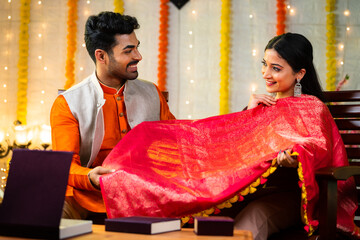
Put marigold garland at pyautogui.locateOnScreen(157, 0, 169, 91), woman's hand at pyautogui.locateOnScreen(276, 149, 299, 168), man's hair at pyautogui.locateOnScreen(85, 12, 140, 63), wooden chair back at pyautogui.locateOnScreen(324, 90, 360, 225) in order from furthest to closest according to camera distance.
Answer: marigold garland at pyautogui.locateOnScreen(157, 0, 169, 91) → wooden chair back at pyautogui.locateOnScreen(324, 90, 360, 225) → man's hair at pyautogui.locateOnScreen(85, 12, 140, 63) → woman's hand at pyautogui.locateOnScreen(276, 149, 299, 168)

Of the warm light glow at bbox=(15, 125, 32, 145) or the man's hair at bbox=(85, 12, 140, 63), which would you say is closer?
the man's hair at bbox=(85, 12, 140, 63)

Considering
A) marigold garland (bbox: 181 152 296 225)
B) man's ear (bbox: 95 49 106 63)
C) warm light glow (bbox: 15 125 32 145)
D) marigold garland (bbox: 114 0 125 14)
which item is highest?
marigold garland (bbox: 114 0 125 14)

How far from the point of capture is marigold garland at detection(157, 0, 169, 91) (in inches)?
207

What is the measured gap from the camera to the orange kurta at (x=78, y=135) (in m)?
2.45

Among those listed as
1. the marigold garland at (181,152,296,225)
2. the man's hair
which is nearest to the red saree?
the marigold garland at (181,152,296,225)

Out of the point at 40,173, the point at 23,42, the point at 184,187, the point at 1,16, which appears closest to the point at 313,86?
the point at 184,187

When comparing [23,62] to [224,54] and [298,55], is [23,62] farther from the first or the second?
[298,55]

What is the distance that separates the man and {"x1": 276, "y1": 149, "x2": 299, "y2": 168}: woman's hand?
103 centimetres

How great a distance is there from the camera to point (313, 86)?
2682 millimetres

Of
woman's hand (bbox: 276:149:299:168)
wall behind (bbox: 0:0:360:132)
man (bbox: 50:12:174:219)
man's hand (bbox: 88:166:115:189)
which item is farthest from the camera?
wall behind (bbox: 0:0:360:132)

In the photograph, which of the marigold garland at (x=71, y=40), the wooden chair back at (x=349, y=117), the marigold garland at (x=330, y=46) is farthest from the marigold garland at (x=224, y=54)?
the wooden chair back at (x=349, y=117)

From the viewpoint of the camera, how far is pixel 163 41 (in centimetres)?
528

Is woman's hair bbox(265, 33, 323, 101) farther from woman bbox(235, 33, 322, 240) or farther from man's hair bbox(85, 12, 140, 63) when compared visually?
man's hair bbox(85, 12, 140, 63)

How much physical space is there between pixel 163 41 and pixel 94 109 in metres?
2.67
